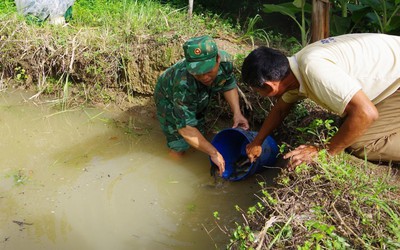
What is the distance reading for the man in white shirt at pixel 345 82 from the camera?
8.63 ft

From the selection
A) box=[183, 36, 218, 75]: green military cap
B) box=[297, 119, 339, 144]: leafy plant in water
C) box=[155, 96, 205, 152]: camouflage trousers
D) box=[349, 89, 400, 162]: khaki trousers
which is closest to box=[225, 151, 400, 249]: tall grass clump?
box=[297, 119, 339, 144]: leafy plant in water

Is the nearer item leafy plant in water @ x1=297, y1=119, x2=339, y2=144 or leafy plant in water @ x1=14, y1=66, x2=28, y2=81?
leafy plant in water @ x1=297, y1=119, x2=339, y2=144

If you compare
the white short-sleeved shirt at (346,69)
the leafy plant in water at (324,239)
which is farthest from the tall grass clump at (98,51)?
the leafy plant in water at (324,239)

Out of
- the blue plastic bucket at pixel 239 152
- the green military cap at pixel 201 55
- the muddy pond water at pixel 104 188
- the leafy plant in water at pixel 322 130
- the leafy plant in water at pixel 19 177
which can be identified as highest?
the green military cap at pixel 201 55

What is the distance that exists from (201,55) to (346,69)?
1084 millimetres

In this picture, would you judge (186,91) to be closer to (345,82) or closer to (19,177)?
(345,82)

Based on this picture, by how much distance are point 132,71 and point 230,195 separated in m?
2.07

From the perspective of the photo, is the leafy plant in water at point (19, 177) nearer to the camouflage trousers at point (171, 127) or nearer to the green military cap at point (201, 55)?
the camouflage trousers at point (171, 127)

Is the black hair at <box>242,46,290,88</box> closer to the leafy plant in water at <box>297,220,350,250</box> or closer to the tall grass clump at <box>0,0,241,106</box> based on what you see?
the leafy plant in water at <box>297,220,350,250</box>

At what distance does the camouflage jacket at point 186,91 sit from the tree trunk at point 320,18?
3.53 ft

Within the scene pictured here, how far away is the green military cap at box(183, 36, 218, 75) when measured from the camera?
3.37m

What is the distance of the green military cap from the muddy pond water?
3.44ft

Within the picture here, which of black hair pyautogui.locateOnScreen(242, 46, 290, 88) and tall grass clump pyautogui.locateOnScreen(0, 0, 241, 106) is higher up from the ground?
black hair pyautogui.locateOnScreen(242, 46, 290, 88)

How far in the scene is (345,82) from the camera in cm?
261
